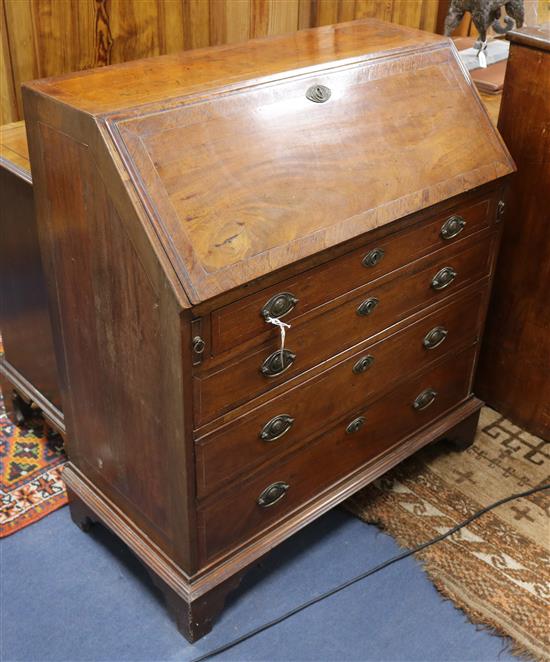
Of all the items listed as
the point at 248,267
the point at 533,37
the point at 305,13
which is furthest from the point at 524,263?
the point at 305,13

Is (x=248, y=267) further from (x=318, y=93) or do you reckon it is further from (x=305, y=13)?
(x=305, y=13)

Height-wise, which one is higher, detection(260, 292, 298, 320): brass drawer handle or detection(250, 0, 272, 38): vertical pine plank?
detection(250, 0, 272, 38): vertical pine plank

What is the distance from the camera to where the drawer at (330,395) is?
180cm

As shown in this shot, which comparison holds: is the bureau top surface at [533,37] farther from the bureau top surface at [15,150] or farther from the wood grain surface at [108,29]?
the bureau top surface at [15,150]

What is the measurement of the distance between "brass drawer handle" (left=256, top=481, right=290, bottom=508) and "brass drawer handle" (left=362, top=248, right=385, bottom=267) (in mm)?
571

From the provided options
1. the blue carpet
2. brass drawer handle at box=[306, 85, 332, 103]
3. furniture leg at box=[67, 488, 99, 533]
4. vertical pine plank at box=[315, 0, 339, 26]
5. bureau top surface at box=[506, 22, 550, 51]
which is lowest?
the blue carpet

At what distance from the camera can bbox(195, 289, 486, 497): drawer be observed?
180 cm

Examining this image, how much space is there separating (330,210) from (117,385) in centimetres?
60

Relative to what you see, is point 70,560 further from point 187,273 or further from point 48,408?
point 187,273

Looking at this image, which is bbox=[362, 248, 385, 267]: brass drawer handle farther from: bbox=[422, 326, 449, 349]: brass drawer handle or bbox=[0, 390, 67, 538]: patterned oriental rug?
bbox=[0, 390, 67, 538]: patterned oriental rug

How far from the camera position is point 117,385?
1833mm

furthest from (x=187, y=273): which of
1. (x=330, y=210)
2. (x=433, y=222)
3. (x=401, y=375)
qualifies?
(x=401, y=375)

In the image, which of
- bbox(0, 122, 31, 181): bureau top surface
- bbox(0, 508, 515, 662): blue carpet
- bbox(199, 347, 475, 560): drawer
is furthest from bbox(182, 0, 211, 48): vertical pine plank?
bbox(0, 508, 515, 662): blue carpet

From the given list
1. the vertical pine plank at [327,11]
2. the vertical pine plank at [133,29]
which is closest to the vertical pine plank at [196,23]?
the vertical pine plank at [133,29]
